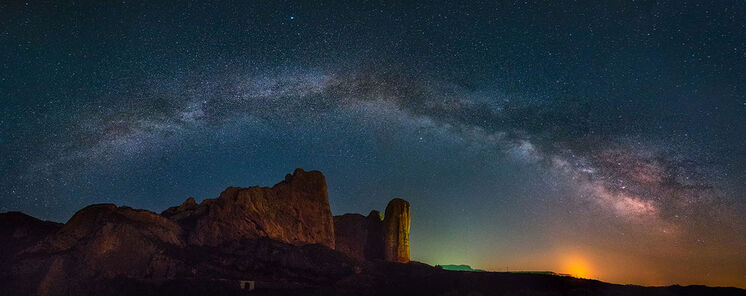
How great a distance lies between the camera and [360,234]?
143375 millimetres

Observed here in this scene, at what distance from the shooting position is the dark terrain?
8512 centimetres

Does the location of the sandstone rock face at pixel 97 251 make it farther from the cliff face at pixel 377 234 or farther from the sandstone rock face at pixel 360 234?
the cliff face at pixel 377 234

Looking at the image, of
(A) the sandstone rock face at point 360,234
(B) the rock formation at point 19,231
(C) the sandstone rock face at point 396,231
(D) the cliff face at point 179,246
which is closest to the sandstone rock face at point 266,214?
(D) the cliff face at point 179,246

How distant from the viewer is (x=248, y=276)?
9338 centimetres

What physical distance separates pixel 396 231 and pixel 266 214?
4242 centimetres

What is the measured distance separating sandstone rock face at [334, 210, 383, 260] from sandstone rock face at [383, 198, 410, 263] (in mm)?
2076

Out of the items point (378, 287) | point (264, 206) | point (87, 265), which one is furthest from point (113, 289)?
point (378, 287)

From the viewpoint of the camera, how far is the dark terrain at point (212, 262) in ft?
279

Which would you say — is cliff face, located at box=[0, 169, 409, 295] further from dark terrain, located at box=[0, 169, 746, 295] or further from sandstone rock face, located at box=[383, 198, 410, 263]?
sandstone rock face, located at box=[383, 198, 410, 263]

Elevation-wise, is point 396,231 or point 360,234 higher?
point 396,231

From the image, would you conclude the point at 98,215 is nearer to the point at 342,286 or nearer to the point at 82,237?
the point at 82,237

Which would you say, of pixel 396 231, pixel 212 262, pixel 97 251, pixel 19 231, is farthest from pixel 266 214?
pixel 19 231

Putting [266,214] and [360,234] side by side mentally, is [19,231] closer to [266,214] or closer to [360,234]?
[266,214]

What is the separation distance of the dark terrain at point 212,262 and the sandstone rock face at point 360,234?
20636mm
